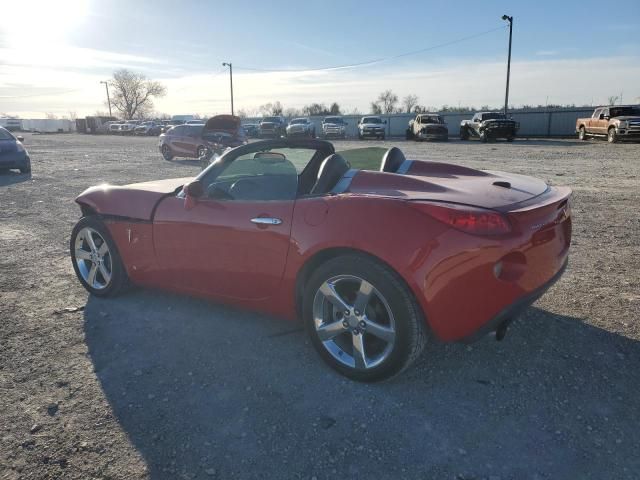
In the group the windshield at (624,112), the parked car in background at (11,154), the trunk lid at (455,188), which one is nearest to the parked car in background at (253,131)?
the windshield at (624,112)

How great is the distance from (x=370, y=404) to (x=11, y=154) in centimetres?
1444

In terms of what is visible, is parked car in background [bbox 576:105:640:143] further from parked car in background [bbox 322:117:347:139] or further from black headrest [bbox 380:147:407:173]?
black headrest [bbox 380:147:407:173]

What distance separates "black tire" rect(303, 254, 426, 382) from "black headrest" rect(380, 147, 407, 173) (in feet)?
3.51

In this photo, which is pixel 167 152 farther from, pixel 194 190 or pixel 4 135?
pixel 194 190

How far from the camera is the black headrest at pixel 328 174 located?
3029mm

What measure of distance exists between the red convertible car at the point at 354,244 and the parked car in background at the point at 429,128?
28494mm

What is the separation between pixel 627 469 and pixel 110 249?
3750 mm

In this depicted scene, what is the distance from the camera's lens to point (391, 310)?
2.61m

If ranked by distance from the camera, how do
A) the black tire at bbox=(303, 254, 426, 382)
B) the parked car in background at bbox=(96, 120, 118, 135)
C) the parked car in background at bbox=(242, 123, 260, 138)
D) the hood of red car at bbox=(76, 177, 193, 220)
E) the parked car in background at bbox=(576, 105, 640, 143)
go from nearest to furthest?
the black tire at bbox=(303, 254, 426, 382), the hood of red car at bbox=(76, 177, 193, 220), the parked car in background at bbox=(576, 105, 640, 143), the parked car in background at bbox=(242, 123, 260, 138), the parked car in background at bbox=(96, 120, 118, 135)

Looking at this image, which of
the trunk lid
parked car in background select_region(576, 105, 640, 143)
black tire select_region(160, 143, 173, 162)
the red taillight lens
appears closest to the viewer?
the red taillight lens

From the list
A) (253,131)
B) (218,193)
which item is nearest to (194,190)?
(218,193)

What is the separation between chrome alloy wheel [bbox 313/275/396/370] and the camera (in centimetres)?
270

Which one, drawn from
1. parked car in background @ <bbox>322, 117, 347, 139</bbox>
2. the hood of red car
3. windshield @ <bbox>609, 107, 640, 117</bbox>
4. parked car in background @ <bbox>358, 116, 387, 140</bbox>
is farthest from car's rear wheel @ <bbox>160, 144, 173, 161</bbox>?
windshield @ <bbox>609, 107, 640, 117</bbox>

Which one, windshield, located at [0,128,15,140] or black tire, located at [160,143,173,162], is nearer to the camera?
windshield, located at [0,128,15,140]
